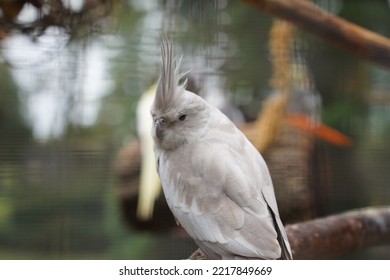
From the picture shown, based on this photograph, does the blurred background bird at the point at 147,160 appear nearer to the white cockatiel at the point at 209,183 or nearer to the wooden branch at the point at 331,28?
the white cockatiel at the point at 209,183

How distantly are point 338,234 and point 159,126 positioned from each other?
17.1 inches

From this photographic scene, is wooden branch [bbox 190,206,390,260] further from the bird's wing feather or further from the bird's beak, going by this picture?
the bird's beak

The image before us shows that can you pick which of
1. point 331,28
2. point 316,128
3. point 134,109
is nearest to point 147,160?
point 134,109

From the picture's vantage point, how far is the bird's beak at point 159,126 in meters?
1.18

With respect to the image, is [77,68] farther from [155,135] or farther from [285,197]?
[285,197]

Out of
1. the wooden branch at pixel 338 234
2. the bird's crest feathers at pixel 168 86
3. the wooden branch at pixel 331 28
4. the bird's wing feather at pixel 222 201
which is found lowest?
the wooden branch at pixel 338 234

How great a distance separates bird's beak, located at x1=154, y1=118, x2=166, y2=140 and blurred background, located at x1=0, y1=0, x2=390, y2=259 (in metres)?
0.12

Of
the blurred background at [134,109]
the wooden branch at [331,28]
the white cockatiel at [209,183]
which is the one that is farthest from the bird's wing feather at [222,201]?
the wooden branch at [331,28]

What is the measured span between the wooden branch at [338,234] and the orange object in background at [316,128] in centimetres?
16

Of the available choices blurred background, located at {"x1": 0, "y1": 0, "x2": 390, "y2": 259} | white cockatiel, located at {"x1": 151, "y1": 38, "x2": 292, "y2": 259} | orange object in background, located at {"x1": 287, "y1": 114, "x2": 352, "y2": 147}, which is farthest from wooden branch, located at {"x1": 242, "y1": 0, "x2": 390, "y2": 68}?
white cockatiel, located at {"x1": 151, "y1": 38, "x2": 292, "y2": 259}

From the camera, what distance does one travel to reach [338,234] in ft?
4.15

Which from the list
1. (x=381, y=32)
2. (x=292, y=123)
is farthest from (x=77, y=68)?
(x=381, y=32)

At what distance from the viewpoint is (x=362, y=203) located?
1.33 meters

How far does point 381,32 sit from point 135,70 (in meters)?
0.54
